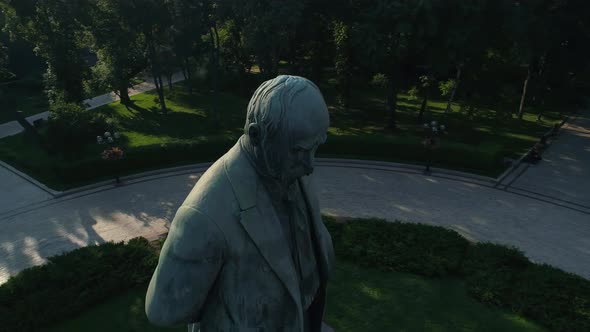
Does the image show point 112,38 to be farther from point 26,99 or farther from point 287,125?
point 287,125

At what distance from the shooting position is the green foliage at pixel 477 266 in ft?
39.3

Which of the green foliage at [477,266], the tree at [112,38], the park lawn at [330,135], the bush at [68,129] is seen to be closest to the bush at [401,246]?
the green foliage at [477,266]

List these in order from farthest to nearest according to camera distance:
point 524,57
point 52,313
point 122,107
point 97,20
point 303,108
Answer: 1. point 122,107
2. point 97,20
3. point 524,57
4. point 52,313
5. point 303,108

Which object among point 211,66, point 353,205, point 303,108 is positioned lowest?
point 353,205

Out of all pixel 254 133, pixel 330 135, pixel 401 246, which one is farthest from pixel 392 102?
pixel 254 133

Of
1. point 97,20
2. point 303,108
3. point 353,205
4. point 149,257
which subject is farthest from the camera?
point 97,20

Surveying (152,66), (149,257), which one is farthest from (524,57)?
(152,66)

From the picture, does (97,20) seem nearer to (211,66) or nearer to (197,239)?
(211,66)

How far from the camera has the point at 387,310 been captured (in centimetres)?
1196

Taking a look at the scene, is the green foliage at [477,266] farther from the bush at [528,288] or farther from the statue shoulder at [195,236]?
the statue shoulder at [195,236]

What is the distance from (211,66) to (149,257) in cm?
2496

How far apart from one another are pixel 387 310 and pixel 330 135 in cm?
1412

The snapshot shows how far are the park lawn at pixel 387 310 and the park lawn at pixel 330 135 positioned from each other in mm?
10826

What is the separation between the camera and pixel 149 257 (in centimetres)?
1395
